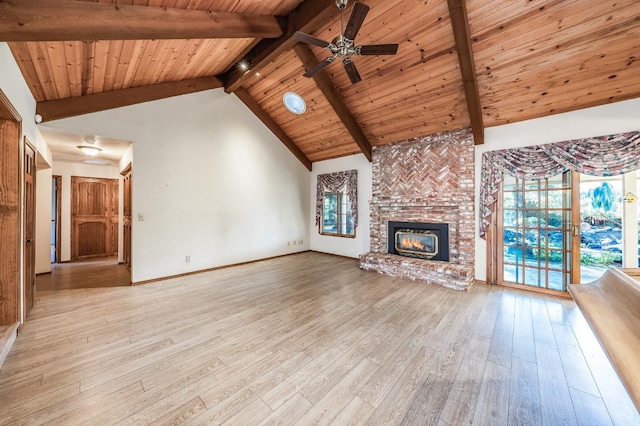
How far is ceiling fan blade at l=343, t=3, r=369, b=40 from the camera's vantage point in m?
2.24

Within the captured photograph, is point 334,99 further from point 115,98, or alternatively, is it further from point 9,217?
point 9,217

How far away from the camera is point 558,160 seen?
3516 mm

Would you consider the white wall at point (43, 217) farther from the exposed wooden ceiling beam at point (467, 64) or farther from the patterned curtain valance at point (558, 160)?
the patterned curtain valance at point (558, 160)

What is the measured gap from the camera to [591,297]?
49.8 inches

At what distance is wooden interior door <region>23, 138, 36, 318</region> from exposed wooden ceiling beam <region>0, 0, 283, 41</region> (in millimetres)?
1518

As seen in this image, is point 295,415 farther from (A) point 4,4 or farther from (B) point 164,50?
(B) point 164,50

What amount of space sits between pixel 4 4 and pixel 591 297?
4.24 m

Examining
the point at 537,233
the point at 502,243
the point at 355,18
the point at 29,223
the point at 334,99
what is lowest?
the point at 502,243

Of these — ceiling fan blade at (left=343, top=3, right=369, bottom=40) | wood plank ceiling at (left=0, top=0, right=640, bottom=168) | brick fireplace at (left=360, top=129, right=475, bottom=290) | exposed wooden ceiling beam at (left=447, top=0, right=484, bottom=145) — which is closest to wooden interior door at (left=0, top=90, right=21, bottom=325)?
wood plank ceiling at (left=0, top=0, right=640, bottom=168)

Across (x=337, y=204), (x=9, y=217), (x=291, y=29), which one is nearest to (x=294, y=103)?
(x=291, y=29)

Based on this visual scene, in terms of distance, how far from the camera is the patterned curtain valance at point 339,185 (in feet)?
20.0

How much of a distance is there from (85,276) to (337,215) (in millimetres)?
5459

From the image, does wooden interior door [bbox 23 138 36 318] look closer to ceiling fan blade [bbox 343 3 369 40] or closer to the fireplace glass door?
ceiling fan blade [bbox 343 3 369 40]

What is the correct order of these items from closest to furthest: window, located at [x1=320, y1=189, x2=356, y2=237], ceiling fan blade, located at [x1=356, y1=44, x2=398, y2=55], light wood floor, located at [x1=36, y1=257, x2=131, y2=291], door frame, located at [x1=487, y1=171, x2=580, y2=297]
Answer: ceiling fan blade, located at [x1=356, y1=44, x2=398, y2=55] → door frame, located at [x1=487, y1=171, x2=580, y2=297] → light wood floor, located at [x1=36, y1=257, x2=131, y2=291] → window, located at [x1=320, y1=189, x2=356, y2=237]
